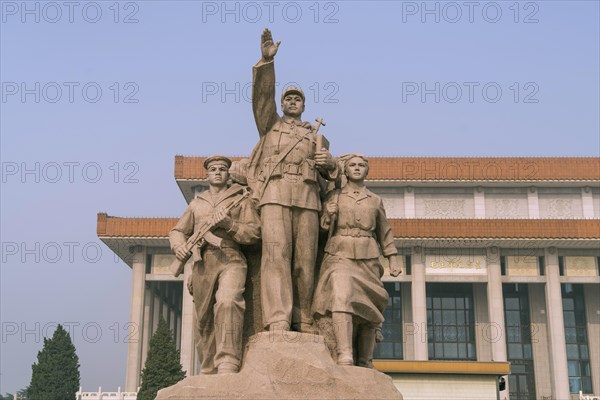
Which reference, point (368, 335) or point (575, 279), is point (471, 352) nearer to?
point (575, 279)

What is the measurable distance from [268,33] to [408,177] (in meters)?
38.3

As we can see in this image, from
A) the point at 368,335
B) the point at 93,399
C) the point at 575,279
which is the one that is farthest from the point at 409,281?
the point at 368,335

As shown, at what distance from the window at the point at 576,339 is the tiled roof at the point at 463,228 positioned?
8.11 metres

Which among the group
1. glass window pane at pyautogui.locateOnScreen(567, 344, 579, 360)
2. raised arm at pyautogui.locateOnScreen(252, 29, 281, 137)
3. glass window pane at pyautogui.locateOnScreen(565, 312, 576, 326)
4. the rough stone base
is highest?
glass window pane at pyautogui.locateOnScreen(565, 312, 576, 326)

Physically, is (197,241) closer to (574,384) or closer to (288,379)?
(288,379)

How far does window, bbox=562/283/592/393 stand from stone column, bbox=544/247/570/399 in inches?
198

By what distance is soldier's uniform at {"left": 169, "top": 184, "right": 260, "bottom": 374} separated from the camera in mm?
6359

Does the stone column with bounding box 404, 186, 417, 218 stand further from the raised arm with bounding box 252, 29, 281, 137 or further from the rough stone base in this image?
the rough stone base

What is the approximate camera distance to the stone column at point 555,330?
128ft

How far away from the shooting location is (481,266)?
4100 cm

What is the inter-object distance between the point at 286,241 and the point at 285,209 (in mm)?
289

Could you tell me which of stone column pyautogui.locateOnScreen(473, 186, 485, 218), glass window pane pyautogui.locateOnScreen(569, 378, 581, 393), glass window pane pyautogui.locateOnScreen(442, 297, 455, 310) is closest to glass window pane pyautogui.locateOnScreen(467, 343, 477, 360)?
glass window pane pyautogui.locateOnScreen(442, 297, 455, 310)

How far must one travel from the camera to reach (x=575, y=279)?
41.2 meters

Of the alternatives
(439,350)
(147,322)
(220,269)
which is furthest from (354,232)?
(439,350)
